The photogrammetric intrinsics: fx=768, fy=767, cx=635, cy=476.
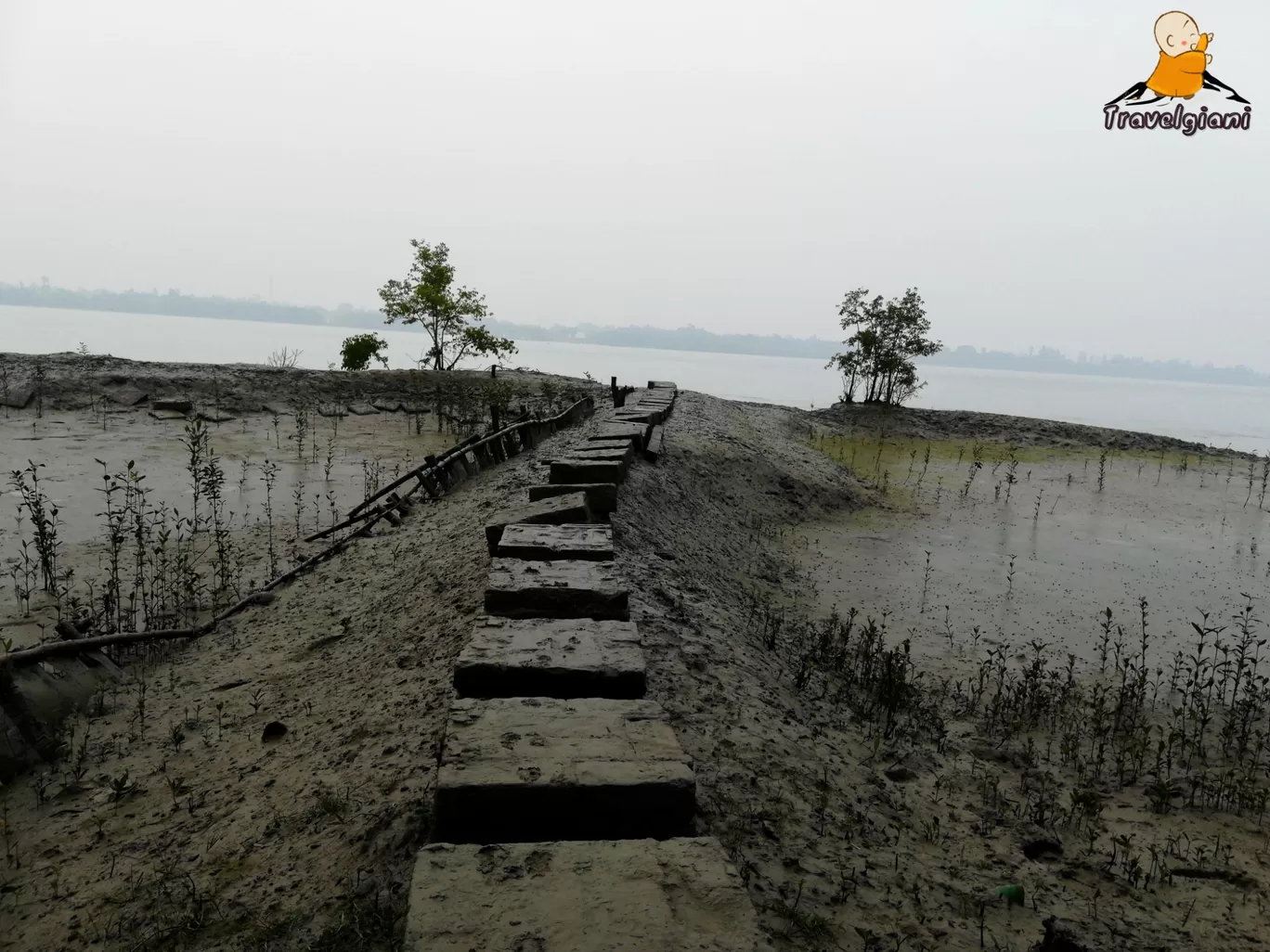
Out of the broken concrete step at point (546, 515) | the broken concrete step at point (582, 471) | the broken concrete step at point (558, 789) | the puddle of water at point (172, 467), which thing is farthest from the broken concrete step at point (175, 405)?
the broken concrete step at point (558, 789)

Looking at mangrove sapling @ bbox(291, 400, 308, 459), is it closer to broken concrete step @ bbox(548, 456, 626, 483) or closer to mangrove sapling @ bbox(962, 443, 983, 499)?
broken concrete step @ bbox(548, 456, 626, 483)

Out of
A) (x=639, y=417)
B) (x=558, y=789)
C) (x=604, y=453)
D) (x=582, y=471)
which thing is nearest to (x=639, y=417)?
(x=639, y=417)

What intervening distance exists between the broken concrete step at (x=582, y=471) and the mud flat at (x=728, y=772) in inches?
13.2

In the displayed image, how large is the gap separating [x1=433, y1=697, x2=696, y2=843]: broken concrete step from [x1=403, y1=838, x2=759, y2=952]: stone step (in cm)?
16

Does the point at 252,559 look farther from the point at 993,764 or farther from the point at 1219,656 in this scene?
the point at 1219,656

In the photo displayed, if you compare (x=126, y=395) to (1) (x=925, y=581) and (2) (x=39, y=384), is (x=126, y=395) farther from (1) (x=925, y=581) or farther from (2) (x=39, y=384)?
(1) (x=925, y=581)

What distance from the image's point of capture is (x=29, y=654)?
12.3 ft

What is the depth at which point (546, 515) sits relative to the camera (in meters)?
4.56

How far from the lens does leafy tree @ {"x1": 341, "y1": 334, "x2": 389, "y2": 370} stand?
19938 mm

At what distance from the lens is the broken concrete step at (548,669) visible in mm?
2645

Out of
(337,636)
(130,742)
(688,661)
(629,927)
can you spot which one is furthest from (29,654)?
(629,927)

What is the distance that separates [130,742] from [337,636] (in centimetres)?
125

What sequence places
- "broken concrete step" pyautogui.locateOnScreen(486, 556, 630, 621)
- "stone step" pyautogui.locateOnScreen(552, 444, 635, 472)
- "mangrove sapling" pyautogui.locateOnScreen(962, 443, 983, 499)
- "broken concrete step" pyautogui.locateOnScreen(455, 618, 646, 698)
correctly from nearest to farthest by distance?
"broken concrete step" pyautogui.locateOnScreen(455, 618, 646, 698)
"broken concrete step" pyautogui.locateOnScreen(486, 556, 630, 621)
"stone step" pyautogui.locateOnScreen(552, 444, 635, 472)
"mangrove sapling" pyautogui.locateOnScreen(962, 443, 983, 499)

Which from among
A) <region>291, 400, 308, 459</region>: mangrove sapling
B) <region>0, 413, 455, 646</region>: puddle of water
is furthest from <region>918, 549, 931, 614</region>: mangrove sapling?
<region>291, 400, 308, 459</region>: mangrove sapling
